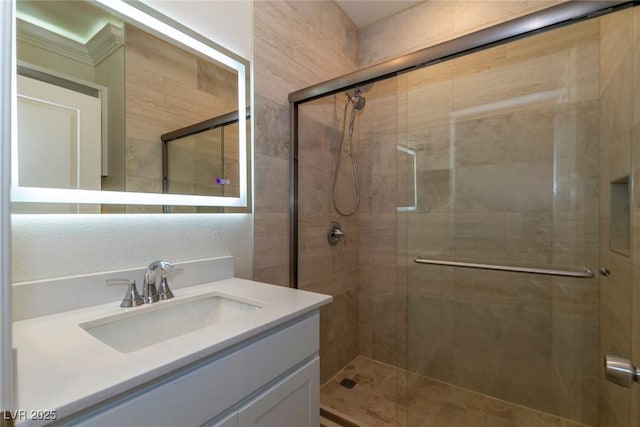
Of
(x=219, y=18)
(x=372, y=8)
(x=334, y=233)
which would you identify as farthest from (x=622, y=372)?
(x=372, y=8)

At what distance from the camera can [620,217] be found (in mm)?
1182

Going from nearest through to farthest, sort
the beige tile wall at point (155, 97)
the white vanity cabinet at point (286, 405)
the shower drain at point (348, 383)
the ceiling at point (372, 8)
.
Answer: the white vanity cabinet at point (286, 405), the beige tile wall at point (155, 97), the shower drain at point (348, 383), the ceiling at point (372, 8)

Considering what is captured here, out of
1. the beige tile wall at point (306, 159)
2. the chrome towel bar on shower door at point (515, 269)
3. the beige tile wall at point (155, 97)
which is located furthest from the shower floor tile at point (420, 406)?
the beige tile wall at point (155, 97)

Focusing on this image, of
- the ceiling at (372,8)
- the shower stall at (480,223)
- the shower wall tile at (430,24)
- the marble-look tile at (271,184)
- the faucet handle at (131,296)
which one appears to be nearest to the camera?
the faucet handle at (131,296)

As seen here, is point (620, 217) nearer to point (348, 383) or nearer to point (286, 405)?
point (286, 405)

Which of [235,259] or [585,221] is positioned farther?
[585,221]

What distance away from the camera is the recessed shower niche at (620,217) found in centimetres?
110

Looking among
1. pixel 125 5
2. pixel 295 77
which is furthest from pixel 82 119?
pixel 295 77

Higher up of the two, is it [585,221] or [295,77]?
[295,77]

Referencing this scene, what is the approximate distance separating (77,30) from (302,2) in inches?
48.8

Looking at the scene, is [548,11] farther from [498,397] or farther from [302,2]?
[498,397]

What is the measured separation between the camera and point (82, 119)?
0.87m

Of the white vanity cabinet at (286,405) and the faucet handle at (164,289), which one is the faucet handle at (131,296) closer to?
the faucet handle at (164,289)

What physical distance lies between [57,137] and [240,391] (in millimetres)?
882
